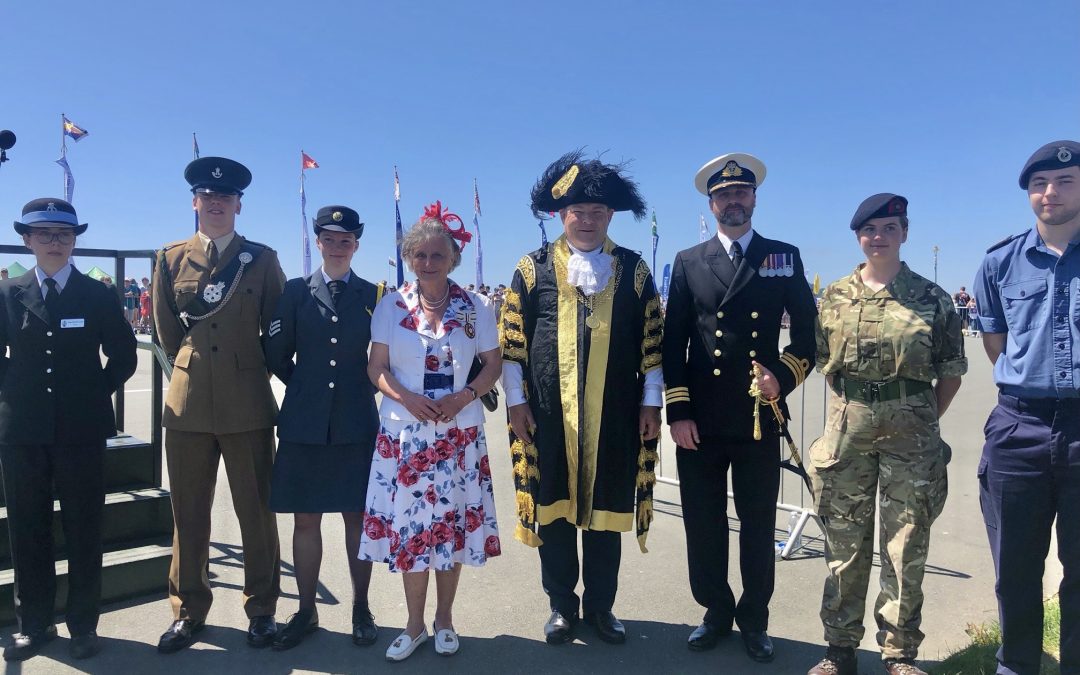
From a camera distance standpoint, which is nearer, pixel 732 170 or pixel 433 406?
pixel 433 406

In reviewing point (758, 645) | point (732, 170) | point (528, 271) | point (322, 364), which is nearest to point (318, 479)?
point (322, 364)

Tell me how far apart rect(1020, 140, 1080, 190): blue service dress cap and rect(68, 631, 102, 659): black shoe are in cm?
487

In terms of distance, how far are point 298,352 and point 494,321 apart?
1.04 metres

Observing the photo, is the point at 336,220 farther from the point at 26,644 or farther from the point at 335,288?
the point at 26,644

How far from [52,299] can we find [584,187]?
109 inches

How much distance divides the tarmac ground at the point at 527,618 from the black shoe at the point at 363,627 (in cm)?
4

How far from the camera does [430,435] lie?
→ 131 inches

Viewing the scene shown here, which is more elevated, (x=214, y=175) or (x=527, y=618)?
(x=214, y=175)

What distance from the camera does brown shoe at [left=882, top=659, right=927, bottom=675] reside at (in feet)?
9.91

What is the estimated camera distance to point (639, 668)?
327cm

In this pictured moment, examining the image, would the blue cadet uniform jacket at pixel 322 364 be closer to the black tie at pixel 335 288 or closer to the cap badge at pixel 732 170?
the black tie at pixel 335 288

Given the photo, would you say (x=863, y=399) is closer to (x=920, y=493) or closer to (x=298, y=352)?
(x=920, y=493)

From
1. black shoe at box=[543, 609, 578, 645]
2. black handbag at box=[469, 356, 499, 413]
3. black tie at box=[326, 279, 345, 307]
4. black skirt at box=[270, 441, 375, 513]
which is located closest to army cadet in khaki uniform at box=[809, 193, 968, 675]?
black shoe at box=[543, 609, 578, 645]

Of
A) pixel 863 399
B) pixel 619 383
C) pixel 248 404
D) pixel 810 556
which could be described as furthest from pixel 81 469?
pixel 810 556
